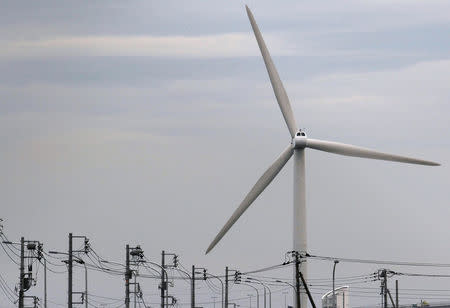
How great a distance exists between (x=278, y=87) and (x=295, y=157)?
8.56 m

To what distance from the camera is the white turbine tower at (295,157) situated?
127 m

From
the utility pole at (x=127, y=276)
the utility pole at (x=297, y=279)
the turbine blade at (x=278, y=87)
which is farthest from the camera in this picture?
the utility pole at (x=127, y=276)

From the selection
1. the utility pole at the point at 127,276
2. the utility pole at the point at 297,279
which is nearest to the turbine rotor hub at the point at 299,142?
the utility pole at the point at 297,279

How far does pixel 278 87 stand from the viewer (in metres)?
133

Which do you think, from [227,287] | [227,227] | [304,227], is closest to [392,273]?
[227,287]

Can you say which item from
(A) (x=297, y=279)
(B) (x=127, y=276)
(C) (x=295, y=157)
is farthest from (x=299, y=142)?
(B) (x=127, y=276)

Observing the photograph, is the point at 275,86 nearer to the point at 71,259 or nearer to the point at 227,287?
the point at 71,259

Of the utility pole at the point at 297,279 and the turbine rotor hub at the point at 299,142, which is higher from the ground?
the turbine rotor hub at the point at 299,142

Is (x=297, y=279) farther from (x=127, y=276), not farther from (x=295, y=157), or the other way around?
(x=127, y=276)

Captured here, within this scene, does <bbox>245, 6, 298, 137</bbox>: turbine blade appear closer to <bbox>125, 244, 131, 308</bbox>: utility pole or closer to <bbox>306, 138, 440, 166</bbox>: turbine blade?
<bbox>306, 138, 440, 166</bbox>: turbine blade

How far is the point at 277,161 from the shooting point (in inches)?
5177

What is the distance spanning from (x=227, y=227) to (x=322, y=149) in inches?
582

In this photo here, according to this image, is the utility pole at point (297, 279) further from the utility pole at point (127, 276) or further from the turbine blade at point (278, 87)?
the utility pole at point (127, 276)

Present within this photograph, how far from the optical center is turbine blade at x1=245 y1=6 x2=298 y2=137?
128875 mm
